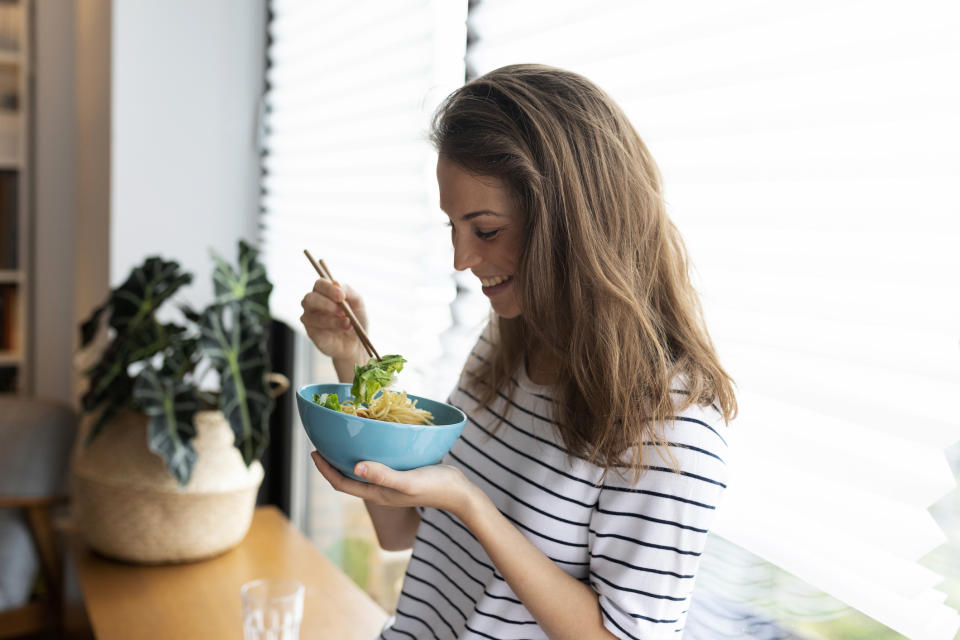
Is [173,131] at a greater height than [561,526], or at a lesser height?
greater

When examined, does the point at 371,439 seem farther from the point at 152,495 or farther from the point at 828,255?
the point at 152,495

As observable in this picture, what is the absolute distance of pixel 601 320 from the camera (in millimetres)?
833

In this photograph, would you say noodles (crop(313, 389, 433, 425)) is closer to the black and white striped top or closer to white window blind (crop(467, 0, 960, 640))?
the black and white striped top

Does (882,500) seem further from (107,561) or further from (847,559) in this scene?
(107,561)

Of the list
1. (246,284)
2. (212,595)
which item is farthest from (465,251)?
(212,595)

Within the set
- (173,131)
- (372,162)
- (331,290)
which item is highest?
(173,131)

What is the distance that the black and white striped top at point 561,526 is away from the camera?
0.79 metres

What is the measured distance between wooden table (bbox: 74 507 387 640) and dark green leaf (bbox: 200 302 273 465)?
287mm

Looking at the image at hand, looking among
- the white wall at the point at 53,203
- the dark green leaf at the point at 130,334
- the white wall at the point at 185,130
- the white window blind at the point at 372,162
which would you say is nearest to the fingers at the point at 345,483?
the white window blind at the point at 372,162

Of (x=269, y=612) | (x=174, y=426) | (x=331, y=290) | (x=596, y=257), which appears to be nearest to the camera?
(x=596, y=257)

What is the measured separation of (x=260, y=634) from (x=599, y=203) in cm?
79

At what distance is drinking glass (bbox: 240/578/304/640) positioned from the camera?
1.16 m

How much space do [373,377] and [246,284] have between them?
3.20 ft

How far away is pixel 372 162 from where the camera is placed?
5.44ft
